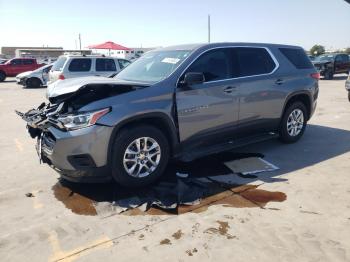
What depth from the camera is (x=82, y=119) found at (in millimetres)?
4102

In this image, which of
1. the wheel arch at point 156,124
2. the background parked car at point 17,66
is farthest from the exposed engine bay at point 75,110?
the background parked car at point 17,66

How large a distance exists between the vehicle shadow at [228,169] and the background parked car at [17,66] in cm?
2505

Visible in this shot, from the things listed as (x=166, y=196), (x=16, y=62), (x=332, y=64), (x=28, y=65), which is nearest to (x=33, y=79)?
(x=28, y=65)

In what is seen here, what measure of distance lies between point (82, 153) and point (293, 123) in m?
4.11

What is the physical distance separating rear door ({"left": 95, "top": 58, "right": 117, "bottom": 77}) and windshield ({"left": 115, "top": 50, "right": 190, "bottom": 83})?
8792 millimetres

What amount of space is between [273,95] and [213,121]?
147 cm

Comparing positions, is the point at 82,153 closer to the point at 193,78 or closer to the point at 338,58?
the point at 193,78

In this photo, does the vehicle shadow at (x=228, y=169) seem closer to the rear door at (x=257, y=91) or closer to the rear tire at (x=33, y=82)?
the rear door at (x=257, y=91)

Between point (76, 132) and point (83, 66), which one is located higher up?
point (83, 66)

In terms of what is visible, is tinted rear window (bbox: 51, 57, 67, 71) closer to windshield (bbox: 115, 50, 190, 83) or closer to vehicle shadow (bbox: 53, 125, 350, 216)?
windshield (bbox: 115, 50, 190, 83)

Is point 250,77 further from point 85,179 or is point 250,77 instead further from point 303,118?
point 85,179

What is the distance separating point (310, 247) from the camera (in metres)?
3.20

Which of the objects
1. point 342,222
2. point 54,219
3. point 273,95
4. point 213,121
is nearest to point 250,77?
point 273,95

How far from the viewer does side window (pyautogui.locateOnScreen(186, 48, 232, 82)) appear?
16.6ft
